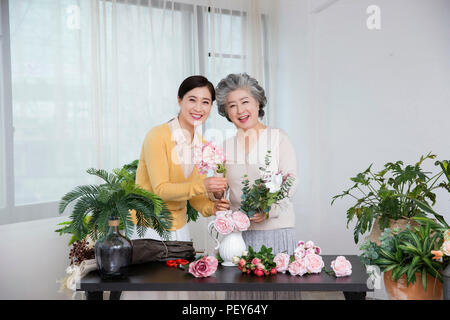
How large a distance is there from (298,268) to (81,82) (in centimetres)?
294

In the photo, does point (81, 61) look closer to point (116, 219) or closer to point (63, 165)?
point (63, 165)

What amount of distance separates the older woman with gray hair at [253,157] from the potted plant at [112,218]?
48 cm

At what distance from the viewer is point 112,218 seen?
2.08 meters

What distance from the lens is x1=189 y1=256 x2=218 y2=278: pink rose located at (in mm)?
2055

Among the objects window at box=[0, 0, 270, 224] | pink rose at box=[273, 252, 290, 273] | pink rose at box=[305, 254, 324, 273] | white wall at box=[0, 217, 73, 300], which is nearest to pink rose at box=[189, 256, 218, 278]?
pink rose at box=[273, 252, 290, 273]

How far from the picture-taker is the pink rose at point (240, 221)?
2.19 meters

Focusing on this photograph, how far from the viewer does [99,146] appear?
14.0 feet

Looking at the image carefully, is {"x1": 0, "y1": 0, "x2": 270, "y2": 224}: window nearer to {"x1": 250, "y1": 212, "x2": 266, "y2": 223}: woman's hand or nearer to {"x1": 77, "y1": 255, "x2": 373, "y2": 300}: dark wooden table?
{"x1": 77, "y1": 255, "x2": 373, "y2": 300}: dark wooden table

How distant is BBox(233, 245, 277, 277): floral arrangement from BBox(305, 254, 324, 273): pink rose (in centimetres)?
15

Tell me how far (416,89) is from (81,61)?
2890 millimetres

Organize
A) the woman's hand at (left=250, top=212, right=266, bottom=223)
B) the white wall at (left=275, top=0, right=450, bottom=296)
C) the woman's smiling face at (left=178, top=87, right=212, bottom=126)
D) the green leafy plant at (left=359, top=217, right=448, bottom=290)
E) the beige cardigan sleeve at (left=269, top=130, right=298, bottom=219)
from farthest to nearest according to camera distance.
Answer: the white wall at (left=275, top=0, right=450, bottom=296), the woman's smiling face at (left=178, top=87, right=212, bottom=126), the beige cardigan sleeve at (left=269, top=130, right=298, bottom=219), the woman's hand at (left=250, top=212, right=266, bottom=223), the green leafy plant at (left=359, top=217, right=448, bottom=290)

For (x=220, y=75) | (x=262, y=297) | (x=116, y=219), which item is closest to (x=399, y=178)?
(x=262, y=297)

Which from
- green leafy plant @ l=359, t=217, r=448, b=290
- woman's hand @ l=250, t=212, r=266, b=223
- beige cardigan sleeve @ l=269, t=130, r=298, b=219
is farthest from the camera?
beige cardigan sleeve @ l=269, t=130, r=298, b=219

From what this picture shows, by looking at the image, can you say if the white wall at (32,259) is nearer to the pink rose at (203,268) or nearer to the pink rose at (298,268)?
the pink rose at (203,268)
